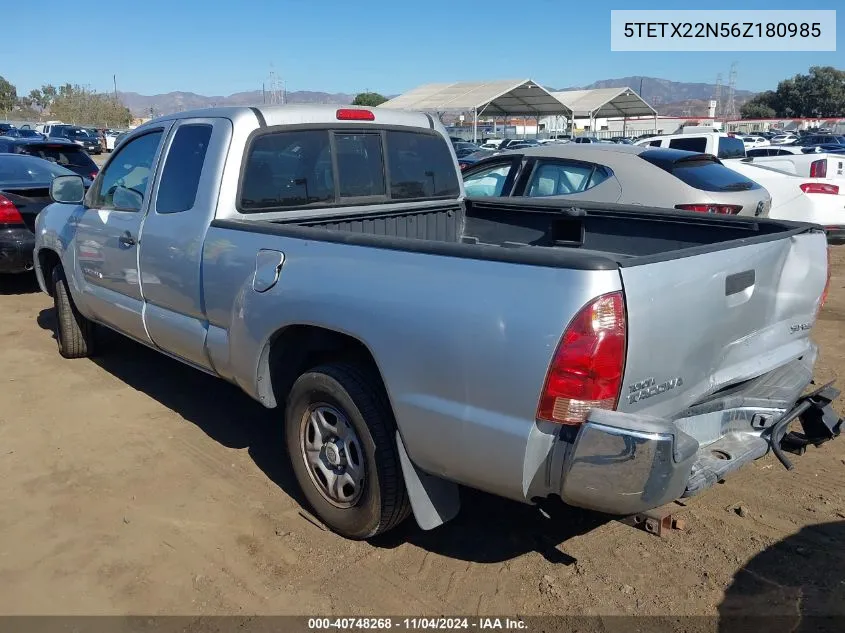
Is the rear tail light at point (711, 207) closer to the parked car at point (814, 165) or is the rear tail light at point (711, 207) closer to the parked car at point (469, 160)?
the parked car at point (469, 160)

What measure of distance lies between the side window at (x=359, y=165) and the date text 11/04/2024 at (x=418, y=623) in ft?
7.92

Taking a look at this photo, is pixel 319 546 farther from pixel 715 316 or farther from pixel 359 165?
pixel 359 165

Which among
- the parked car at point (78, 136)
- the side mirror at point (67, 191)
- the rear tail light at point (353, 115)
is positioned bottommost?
the side mirror at point (67, 191)

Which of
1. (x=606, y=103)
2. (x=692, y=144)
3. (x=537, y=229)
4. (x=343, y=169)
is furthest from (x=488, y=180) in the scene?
(x=606, y=103)

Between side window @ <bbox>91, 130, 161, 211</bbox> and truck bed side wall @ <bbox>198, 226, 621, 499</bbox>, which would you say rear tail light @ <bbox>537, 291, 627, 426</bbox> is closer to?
truck bed side wall @ <bbox>198, 226, 621, 499</bbox>

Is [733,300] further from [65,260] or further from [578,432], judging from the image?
[65,260]

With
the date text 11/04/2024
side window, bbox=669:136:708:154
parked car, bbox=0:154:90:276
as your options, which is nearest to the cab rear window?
the date text 11/04/2024

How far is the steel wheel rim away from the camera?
3.24 metres

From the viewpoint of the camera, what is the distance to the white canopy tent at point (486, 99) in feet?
125

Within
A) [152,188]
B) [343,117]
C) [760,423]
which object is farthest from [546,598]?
[152,188]

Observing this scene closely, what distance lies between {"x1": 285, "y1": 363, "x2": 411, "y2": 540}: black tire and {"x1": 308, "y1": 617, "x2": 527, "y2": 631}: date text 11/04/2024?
0.43m

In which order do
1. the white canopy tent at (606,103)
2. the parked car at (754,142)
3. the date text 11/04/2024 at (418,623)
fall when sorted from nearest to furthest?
the date text 11/04/2024 at (418,623)
the parked car at (754,142)
the white canopy tent at (606,103)

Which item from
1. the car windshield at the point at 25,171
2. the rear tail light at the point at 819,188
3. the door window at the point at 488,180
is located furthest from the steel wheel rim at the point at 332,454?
the rear tail light at the point at 819,188

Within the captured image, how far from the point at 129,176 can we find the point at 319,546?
2.83 metres
